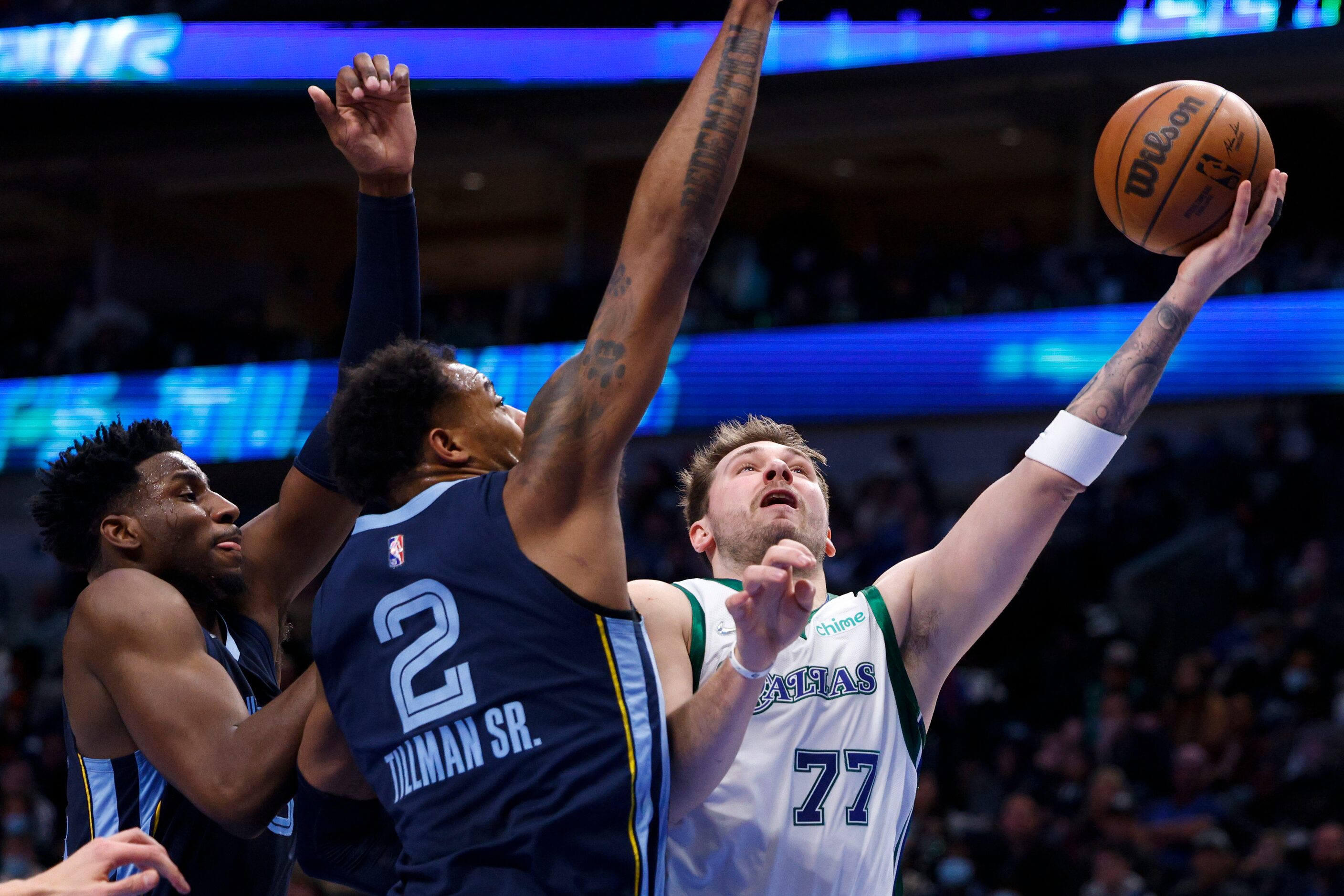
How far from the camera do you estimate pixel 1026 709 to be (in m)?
10.5

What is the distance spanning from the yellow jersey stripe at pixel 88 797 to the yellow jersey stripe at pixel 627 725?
1.38m

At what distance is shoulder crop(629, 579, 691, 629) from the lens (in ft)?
9.76

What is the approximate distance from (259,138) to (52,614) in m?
6.41

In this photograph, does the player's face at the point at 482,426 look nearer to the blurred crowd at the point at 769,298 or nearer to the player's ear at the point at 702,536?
the player's ear at the point at 702,536

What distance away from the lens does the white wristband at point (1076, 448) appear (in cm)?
279

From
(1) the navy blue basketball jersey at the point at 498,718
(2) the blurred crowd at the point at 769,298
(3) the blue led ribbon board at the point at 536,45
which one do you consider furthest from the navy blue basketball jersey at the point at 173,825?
(2) the blurred crowd at the point at 769,298

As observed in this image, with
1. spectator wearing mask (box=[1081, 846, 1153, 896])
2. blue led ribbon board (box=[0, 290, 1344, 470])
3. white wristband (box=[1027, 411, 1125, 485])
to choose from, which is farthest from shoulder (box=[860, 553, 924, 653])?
blue led ribbon board (box=[0, 290, 1344, 470])

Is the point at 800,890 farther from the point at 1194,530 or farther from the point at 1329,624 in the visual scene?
the point at 1194,530

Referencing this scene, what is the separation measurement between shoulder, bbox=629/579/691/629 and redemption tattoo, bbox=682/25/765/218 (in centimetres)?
100

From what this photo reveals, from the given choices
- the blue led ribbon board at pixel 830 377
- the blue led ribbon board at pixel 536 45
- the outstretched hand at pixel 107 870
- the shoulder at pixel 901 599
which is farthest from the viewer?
the blue led ribbon board at pixel 830 377

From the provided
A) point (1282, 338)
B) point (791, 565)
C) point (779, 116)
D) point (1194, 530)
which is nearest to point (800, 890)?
point (791, 565)

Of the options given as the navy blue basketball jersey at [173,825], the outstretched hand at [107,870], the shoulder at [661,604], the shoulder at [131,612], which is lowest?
the navy blue basketball jersey at [173,825]

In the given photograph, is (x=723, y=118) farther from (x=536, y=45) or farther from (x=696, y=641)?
(x=536, y=45)

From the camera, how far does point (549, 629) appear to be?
2.20 meters
